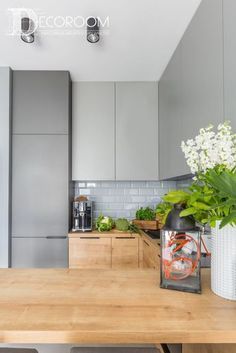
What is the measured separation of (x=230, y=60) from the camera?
121 centimetres

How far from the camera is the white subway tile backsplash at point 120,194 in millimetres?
3170

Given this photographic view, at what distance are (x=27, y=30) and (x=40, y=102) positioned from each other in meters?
0.90

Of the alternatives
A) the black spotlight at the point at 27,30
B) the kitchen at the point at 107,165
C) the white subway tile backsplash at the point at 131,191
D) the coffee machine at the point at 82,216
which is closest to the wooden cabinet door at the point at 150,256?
the kitchen at the point at 107,165

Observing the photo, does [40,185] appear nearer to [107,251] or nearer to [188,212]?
[107,251]

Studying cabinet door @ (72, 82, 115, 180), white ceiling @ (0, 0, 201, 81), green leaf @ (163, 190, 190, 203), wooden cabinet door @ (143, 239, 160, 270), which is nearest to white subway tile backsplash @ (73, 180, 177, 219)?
cabinet door @ (72, 82, 115, 180)

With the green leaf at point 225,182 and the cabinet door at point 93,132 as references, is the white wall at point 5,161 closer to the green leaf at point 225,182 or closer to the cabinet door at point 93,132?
the cabinet door at point 93,132

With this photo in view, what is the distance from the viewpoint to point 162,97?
2.76 metres

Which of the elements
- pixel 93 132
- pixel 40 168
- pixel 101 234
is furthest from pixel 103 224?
pixel 93 132

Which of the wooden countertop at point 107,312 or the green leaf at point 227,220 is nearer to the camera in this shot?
the wooden countertop at point 107,312

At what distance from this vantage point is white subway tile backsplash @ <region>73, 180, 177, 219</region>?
10.4 feet

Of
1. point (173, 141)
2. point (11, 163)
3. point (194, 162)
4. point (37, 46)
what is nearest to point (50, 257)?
point (11, 163)

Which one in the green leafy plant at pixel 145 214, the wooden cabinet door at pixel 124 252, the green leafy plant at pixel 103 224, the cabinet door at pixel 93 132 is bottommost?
the wooden cabinet door at pixel 124 252

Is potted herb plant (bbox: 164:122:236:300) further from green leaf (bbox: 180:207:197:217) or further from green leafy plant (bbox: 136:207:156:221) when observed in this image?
green leafy plant (bbox: 136:207:156:221)

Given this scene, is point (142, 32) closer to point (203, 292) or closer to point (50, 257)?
point (203, 292)
